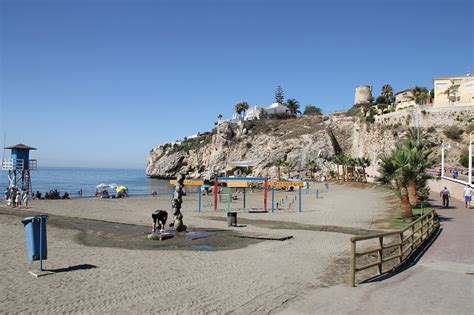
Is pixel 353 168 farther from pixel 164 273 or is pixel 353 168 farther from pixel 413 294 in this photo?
pixel 413 294

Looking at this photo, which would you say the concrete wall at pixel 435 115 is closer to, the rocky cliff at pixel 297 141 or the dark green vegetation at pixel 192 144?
the rocky cliff at pixel 297 141

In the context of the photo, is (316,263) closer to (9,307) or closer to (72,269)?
(72,269)

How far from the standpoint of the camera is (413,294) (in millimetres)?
8133

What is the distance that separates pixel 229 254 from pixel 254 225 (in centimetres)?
843

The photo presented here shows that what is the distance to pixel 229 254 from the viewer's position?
43.2ft

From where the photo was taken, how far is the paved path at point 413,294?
286 inches

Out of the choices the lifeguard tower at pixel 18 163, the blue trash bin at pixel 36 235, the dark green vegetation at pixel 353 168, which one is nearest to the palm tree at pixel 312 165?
the dark green vegetation at pixel 353 168

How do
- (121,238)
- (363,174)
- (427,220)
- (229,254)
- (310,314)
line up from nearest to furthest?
(310,314), (229,254), (427,220), (121,238), (363,174)

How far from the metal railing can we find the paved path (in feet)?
1.33

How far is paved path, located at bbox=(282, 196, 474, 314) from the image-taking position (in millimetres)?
7266

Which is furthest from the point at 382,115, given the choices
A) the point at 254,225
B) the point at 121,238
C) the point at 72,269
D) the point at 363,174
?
the point at 72,269

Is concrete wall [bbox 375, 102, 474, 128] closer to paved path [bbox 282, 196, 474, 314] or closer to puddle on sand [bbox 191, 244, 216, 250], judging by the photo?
puddle on sand [bbox 191, 244, 216, 250]

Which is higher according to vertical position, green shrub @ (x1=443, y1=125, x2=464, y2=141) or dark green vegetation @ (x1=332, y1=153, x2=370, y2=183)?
green shrub @ (x1=443, y1=125, x2=464, y2=141)

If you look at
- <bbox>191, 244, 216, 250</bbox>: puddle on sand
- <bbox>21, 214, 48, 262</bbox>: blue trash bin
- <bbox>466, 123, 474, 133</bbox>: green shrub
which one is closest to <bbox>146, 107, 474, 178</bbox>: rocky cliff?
<bbox>466, 123, 474, 133</bbox>: green shrub
